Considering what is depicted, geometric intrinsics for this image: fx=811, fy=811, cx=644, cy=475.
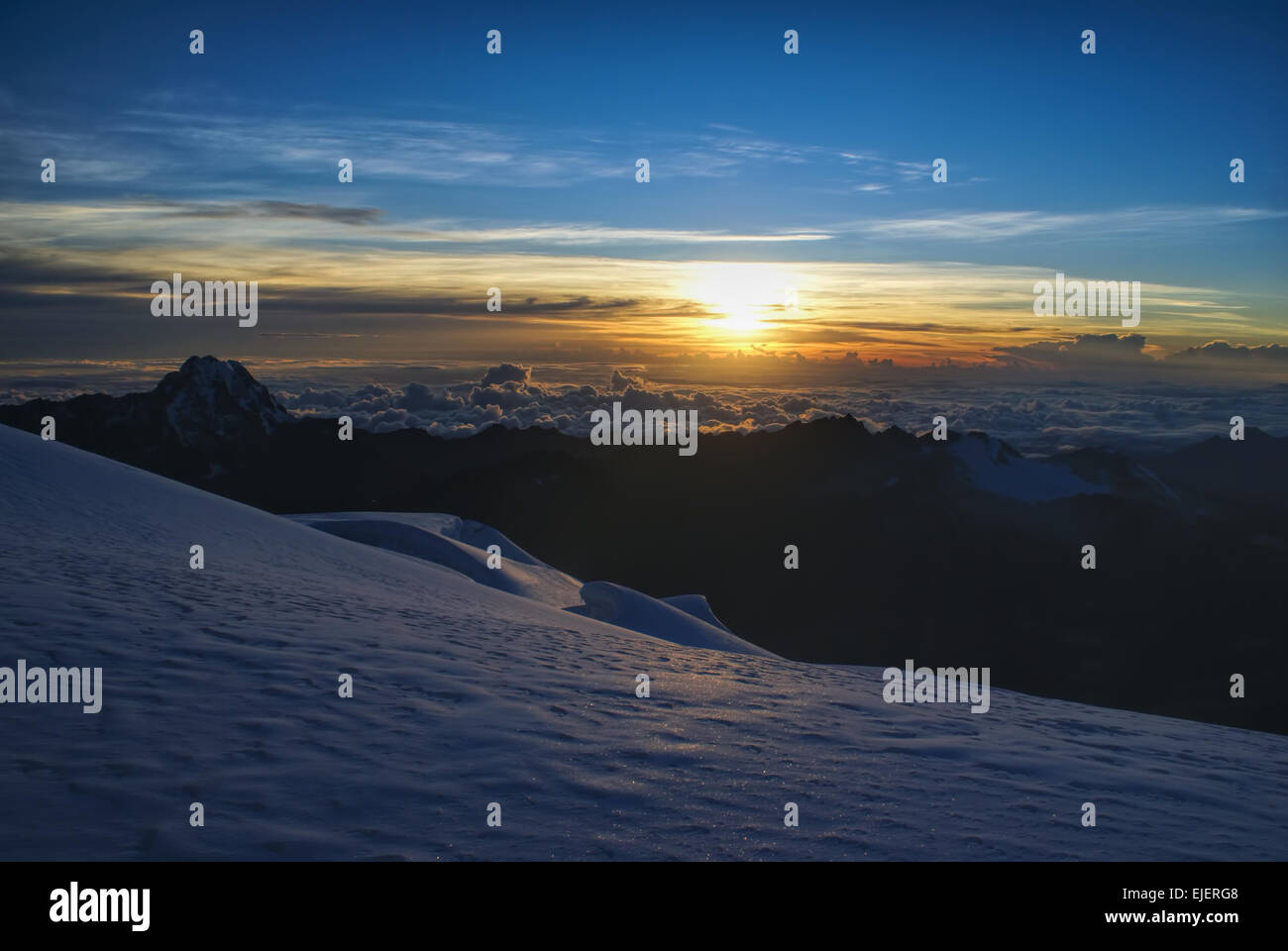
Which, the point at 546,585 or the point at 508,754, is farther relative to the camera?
the point at 546,585

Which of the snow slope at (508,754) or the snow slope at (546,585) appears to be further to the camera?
the snow slope at (546,585)

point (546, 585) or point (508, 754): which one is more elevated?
point (508, 754)

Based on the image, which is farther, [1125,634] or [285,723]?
[1125,634]

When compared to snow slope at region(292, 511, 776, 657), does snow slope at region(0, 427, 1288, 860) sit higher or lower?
higher

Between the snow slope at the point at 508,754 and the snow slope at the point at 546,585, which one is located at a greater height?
the snow slope at the point at 508,754
